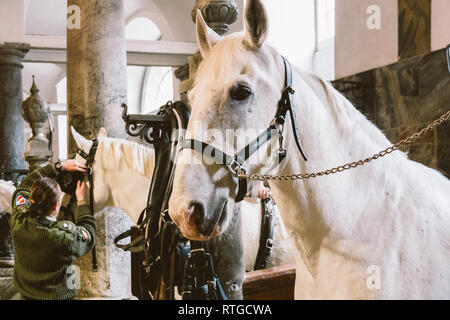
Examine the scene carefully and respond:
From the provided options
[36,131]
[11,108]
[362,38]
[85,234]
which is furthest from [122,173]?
[11,108]

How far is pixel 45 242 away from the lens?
3406mm

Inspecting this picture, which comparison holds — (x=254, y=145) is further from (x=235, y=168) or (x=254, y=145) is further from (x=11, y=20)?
(x=11, y=20)

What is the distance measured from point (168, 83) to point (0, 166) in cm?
1130

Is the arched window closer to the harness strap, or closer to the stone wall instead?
the stone wall

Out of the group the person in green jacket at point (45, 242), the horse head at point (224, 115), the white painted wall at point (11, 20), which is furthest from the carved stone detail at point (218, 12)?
the white painted wall at point (11, 20)

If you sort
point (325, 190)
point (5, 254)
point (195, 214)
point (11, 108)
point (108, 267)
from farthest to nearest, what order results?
point (11, 108), point (5, 254), point (108, 267), point (325, 190), point (195, 214)

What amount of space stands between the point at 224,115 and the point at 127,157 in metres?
2.05

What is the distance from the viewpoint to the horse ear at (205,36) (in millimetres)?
2332

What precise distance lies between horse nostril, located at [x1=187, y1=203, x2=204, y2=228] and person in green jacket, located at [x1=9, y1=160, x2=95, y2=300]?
5.69 feet

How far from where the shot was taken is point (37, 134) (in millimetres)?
10172

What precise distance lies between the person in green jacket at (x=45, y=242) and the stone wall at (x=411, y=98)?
5.79 m

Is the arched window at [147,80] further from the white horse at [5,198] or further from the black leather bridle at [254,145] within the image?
the black leather bridle at [254,145]

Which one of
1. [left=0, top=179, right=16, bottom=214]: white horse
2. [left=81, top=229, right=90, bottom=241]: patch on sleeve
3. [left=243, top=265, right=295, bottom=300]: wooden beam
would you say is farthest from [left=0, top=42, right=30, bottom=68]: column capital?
[left=243, top=265, right=295, bottom=300]: wooden beam
